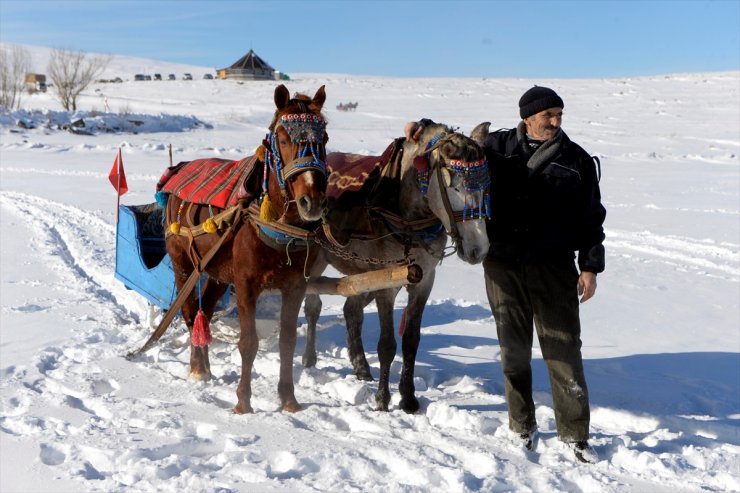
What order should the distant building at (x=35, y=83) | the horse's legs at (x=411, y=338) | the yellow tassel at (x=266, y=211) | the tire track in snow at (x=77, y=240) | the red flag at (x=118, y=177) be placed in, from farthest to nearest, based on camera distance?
the distant building at (x=35, y=83) < the red flag at (x=118, y=177) < the tire track in snow at (x=77, y=240) < the horse's legs at (x=411, y=338) < the yellow tassel at (x=266, y=211)

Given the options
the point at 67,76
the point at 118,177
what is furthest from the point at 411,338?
the point at 67,76

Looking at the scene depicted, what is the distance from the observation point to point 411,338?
479cm

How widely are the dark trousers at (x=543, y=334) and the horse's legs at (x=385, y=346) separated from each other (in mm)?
873

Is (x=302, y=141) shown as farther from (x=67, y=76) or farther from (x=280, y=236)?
(x=67, y=76)

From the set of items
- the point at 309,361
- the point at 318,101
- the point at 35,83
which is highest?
the point at 35,83

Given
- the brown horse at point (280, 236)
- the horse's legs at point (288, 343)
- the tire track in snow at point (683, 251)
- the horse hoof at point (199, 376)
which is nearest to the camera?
the brown horse at point (280, 236)

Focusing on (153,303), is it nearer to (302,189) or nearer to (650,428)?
(302,189)

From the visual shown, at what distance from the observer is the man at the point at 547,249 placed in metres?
3.84

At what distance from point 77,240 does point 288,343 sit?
694 centimetres

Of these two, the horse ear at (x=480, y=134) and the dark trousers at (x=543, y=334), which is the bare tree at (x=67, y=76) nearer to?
the horse ear at (x=480, y=134)

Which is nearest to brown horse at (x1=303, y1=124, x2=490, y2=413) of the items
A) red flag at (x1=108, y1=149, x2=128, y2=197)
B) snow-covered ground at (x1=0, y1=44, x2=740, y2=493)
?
snow-covered ground at (x1=0, y1=44, x2=740, y2=493)

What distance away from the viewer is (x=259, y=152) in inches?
164

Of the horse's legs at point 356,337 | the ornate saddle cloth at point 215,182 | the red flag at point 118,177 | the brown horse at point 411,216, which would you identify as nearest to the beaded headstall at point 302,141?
the ornate saddle cloth at point 215,182

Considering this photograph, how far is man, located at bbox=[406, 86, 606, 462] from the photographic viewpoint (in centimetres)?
384
